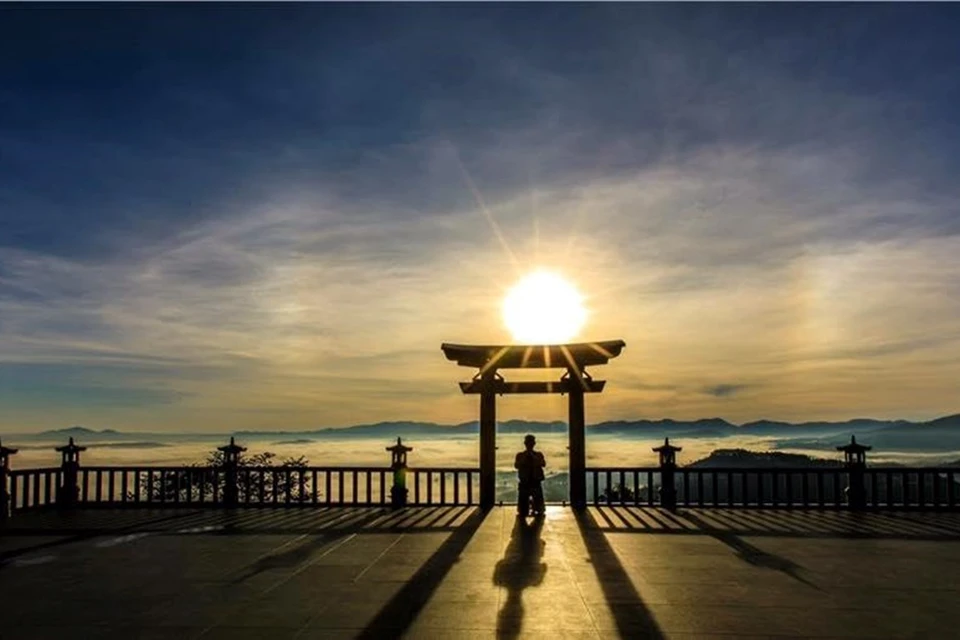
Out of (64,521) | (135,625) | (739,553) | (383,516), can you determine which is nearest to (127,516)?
(64,521)

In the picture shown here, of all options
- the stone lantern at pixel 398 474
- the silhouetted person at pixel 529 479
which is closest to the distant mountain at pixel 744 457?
the stone lantern at pixel 398 474

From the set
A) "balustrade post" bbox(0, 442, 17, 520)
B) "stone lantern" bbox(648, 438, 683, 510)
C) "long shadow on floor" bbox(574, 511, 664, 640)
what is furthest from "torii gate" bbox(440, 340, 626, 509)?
"balustrade post" bbox(0, 442, 17, 520)

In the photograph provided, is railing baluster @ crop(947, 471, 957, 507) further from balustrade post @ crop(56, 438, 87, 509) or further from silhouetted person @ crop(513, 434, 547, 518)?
balustrade post @ crop(56, 438, 87, 509)

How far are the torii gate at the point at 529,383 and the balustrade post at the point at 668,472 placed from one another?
178 centimetres

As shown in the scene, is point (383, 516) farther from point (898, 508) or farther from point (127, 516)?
point (898, 508)

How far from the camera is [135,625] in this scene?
7211 mm

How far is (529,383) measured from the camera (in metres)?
17.4

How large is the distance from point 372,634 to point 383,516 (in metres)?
8.51

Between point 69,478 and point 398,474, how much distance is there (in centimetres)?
777

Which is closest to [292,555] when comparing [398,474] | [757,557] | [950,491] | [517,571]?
[517,571]

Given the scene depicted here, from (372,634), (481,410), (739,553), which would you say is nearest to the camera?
(372,634)

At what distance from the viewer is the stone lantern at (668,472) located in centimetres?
1639

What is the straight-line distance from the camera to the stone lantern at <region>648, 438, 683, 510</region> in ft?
53.8

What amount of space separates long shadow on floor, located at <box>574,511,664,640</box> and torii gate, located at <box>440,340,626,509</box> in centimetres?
468
